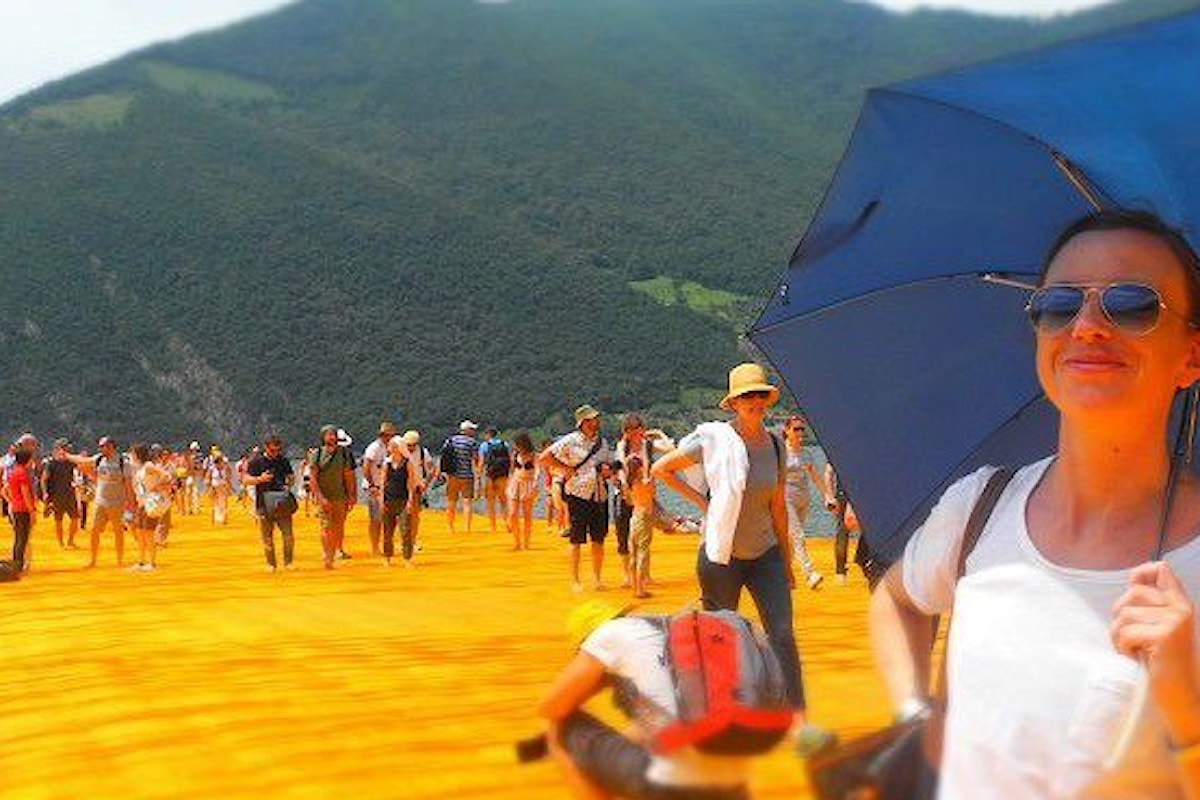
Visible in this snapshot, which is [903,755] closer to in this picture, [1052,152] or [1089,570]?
[1089,570]

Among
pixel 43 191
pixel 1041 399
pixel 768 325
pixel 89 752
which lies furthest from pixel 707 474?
pixel 43 191

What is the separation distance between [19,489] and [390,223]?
11197 centimetres

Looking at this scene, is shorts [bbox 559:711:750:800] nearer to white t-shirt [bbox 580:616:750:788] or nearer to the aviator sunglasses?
white t-shirt [bbox 580:616:750:788]

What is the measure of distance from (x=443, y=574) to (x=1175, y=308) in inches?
553

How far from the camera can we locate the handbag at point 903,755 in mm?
2133

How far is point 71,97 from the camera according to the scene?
142m

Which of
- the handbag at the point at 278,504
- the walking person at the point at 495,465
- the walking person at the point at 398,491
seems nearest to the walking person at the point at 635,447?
the walking person at the point at 398,491

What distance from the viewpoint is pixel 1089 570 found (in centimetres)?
197

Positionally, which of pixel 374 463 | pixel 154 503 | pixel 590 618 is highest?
pixel 374 463

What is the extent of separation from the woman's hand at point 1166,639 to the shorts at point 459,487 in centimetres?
2074

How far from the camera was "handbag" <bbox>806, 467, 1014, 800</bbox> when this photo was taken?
213 centimetres

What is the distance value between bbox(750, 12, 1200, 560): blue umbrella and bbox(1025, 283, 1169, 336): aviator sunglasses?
299 mm

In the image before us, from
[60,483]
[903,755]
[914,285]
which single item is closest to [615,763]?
[914,285]

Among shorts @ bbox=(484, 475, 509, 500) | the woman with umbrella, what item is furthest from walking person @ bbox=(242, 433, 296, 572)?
the woman with umbrella
